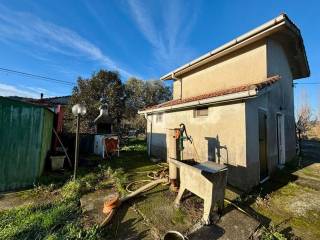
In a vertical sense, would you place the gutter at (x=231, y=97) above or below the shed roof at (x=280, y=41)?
below

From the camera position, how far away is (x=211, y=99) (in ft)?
20.6

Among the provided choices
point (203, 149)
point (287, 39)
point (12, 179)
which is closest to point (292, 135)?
point (287, 39)

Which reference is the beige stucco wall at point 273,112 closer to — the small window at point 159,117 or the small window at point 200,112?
the small window at point 200,112

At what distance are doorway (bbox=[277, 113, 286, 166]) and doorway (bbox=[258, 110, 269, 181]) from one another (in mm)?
1632

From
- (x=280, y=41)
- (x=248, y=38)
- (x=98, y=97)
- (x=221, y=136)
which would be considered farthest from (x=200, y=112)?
(x=98, y=97)

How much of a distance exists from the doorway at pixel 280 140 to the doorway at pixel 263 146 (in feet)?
5.36

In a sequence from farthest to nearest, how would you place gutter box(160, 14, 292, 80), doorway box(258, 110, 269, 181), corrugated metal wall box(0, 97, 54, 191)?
1. doorway box(258, 110, 269, 181)
2. gutter box(160, 14, 292, 80)
3. corrugated metal wall box(0, 97, 54, 191)

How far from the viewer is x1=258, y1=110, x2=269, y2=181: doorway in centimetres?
647

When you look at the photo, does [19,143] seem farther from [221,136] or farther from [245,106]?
[245,106]

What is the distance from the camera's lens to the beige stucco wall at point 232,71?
6.79 m

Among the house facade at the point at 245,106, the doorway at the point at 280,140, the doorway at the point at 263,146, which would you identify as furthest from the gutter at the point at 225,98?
the doorway at the point at 280,140

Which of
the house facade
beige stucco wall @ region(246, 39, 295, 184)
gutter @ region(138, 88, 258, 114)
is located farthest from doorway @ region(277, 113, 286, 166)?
gutter @ region(138, 88, 258, 114)

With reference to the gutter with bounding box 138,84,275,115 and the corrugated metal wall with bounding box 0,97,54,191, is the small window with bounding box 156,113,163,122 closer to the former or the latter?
the gutter with bounding box 138,84,275,115

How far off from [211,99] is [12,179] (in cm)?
696
